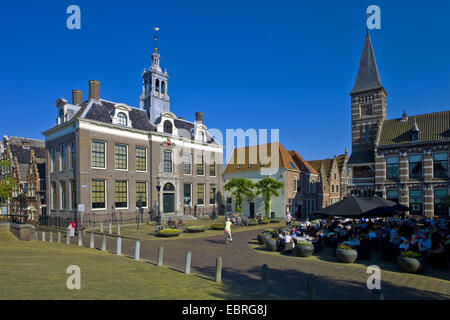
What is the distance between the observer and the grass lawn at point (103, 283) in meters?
6.64

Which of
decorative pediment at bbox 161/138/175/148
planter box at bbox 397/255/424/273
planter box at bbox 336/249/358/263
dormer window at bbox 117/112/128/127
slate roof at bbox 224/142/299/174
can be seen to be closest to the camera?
planter box at bbox 397/255/424/273

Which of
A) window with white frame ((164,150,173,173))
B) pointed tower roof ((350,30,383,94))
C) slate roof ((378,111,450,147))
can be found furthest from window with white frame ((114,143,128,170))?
pointed tower roof ((350,30,383,94))

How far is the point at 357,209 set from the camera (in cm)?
1434

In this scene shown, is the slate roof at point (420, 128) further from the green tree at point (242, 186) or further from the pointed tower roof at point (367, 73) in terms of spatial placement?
the green tree at point (242, 186)

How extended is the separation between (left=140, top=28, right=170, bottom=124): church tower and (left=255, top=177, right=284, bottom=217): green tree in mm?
15753

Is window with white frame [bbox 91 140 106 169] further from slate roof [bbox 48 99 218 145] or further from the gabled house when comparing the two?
the gabled house

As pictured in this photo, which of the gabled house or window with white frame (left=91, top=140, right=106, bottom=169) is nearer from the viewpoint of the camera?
window with white frame (left=91, top=140, right=106, bottom=169)

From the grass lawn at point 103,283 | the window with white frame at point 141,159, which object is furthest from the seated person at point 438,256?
the window with white frame at point 141,159

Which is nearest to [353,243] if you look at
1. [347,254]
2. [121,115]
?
[347,254]

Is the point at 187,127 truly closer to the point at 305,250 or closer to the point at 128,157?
the point at 128,157

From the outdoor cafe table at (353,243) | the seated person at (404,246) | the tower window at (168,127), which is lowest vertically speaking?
the outdoor cafe table at (353,243)

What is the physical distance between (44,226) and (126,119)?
45.3 feet

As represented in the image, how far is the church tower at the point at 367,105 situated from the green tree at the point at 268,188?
11413mm

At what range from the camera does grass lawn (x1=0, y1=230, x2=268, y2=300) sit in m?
6.64
